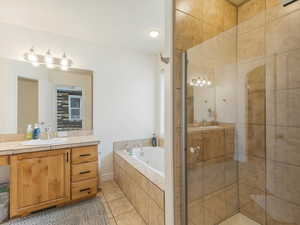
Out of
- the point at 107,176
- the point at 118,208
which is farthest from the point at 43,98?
the point at 118,208

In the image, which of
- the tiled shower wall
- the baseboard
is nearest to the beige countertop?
the baseboard

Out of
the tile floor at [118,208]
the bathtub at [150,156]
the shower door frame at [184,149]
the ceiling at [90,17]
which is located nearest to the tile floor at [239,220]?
the shower door frame at [184,149]

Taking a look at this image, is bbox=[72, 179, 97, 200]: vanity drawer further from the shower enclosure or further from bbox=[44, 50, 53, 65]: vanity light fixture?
bbox=[44, 50, 53, 65]: vanity light fixture

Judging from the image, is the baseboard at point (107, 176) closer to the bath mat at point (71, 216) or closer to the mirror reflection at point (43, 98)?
the bath mat at point (71, 216)

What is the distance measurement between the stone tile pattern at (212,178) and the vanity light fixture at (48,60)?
218 cm

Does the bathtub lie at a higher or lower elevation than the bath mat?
higher

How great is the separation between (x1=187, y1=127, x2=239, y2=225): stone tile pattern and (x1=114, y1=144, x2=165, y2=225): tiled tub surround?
0.95 ft

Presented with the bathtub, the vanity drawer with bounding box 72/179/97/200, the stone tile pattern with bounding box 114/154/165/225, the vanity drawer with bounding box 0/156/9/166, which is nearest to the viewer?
the stone tile pattern with bounding box 114/154/165/225

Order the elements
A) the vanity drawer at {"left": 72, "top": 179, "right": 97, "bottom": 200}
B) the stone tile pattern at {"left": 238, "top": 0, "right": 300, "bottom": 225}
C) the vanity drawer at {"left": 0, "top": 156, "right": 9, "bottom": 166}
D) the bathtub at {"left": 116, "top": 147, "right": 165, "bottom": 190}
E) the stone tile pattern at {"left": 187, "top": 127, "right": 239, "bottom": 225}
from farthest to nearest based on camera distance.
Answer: the bathtub at {"left": 116, "top": 147, "right": 165, "bottom": 190}
the vanity drawer at {"left": 72, "top": 179, "right": 97, "bottom": 200}
the vanity drawer at {"left": 0, "top": 156, "right": 9, "bottom": 166}
the stone tile pattern at {"left": 187, "top": 127, "right": 239, "bottom": 225}
the stone tile pattern at {"left": 238, "top": 0, "right": 300, "bottom": 225}

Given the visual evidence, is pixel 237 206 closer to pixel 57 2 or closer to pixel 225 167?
pixel 225 167

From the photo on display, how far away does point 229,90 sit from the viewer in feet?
4.74

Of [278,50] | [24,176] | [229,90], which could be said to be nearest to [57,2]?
[24,176]

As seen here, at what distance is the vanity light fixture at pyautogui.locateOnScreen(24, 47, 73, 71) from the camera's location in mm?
2082

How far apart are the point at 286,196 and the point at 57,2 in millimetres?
2883
